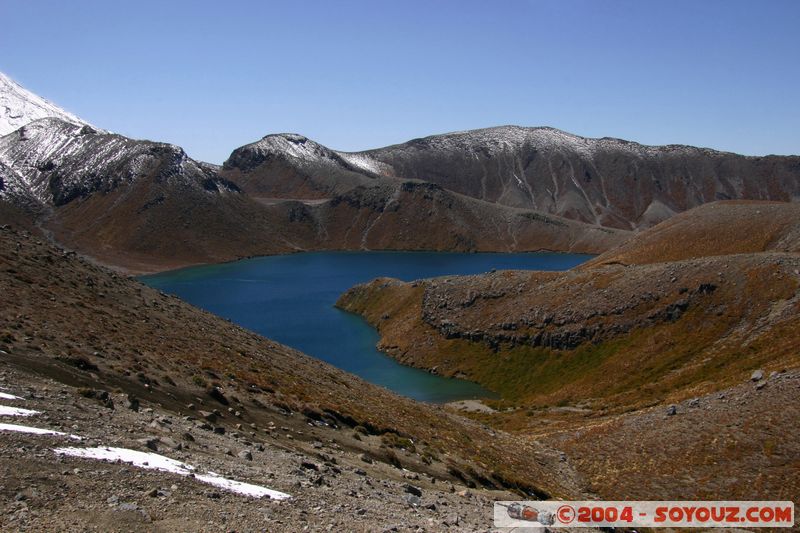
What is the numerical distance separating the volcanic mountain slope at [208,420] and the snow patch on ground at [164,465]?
0.54 metres

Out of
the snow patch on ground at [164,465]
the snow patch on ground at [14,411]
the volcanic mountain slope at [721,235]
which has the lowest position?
the snow patch on ground at [164,465]

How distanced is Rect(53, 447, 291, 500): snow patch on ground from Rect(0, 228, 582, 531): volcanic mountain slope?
1.77 ft

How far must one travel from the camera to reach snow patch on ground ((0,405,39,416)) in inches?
687

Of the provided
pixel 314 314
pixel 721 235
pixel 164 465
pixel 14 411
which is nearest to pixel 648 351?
pixel 721 235

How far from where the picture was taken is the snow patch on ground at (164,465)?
1603 centimetres

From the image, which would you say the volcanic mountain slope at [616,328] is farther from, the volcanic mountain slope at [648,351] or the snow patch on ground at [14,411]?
the snow patch on ground at [14,411]

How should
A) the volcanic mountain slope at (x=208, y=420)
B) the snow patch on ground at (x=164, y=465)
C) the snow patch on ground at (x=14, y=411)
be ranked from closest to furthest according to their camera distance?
the volcanic mountain slope at (x=208, y=420)
the snow patch on ground at (x=164, y=465)
the snow patch on ground at (x=14, y=411)

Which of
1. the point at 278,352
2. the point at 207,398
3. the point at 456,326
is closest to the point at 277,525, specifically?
the point at 207,398

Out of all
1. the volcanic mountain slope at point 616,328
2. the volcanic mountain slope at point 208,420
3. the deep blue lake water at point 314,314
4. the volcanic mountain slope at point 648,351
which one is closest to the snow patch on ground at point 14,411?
the volcanic mountain slope at point 208,420

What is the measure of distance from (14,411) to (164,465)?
A: 487 cm

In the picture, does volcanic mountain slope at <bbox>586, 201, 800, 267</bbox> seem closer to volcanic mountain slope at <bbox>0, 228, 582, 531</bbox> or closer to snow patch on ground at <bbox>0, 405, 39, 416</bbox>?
volcanic mountain slope at <bbox>0, 228, 582, 531</bbox>

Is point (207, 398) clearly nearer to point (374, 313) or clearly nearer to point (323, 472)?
point (323, 472)

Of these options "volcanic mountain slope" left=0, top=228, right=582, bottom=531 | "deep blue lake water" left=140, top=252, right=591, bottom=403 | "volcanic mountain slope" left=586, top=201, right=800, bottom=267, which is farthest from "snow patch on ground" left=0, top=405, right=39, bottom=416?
"volcanic mountain slope" left=586, top=201, right=800, bottom=267

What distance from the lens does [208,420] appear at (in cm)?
2431
